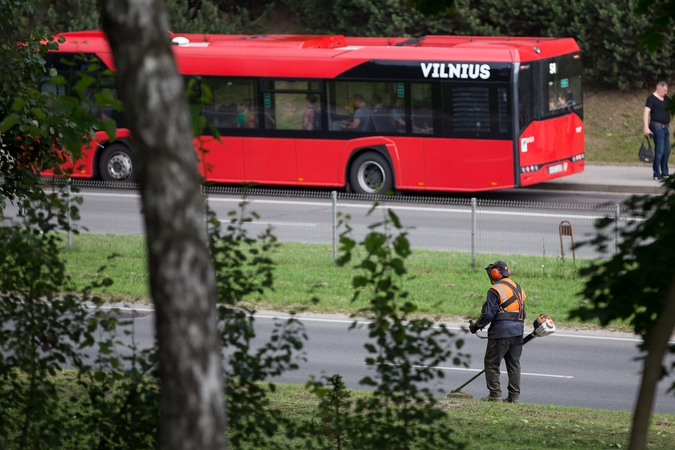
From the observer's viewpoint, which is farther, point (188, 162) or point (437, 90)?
point (437, 90)

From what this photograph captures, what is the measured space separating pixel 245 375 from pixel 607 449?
153 inches

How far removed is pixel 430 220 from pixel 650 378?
15.4 metres

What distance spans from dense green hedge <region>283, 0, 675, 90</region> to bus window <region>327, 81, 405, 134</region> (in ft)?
15.4

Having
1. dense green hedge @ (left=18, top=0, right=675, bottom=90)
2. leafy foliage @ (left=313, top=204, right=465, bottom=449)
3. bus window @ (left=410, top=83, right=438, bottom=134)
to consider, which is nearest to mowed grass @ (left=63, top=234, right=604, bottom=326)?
bus window @ (left=410, top=83, right=438, bottom=134)

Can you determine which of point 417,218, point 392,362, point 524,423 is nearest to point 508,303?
point 524,423

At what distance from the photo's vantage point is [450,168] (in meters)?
21.5

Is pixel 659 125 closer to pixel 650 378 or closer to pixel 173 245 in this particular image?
pixel 650 378

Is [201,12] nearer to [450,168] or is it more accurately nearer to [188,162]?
[450,168]

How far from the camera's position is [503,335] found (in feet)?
34.9

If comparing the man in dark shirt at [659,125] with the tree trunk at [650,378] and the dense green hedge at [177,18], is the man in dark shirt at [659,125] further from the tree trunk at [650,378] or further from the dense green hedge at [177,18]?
the tree trunk at [650,378]

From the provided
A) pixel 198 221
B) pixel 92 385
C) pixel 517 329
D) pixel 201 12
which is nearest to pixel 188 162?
pixel 198 221

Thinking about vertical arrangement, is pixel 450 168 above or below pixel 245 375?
above

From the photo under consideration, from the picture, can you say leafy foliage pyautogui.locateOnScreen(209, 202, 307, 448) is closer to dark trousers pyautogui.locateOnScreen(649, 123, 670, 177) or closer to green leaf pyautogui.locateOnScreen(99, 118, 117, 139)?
green leaf pyautogui.locateOnScreen(99, 118, 117, 139)

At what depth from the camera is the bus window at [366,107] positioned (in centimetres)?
2180
